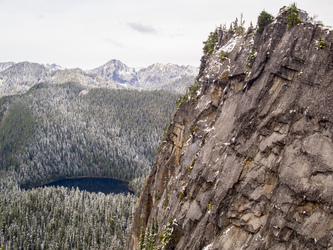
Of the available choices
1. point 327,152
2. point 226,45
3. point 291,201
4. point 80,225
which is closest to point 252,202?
point 291,201

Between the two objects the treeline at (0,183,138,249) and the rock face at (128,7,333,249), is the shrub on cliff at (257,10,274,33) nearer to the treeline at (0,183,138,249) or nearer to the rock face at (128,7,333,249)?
the rock face at (128,7,333,249)

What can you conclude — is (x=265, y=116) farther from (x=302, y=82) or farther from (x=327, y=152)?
(x=327, y=152)

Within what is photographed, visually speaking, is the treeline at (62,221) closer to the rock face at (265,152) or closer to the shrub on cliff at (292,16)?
the rock face at (265,152)

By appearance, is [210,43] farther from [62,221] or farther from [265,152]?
[62,221]

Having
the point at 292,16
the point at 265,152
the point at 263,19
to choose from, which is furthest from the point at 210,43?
the point at 265,152

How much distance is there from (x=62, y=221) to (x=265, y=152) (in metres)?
130

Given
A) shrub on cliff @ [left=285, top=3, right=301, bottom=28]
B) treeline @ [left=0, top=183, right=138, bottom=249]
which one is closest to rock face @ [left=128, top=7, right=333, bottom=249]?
shrub on cliff @ [left=285, top=3, right=301, bottom=28]

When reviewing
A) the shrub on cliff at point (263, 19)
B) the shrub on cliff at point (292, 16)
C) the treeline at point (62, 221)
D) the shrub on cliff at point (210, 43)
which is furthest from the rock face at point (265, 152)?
the treeline at point (62, 221)

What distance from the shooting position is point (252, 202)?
1261 inches

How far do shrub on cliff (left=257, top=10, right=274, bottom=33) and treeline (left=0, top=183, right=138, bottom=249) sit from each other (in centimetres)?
9589

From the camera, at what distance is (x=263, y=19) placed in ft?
122

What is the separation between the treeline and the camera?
394 ft

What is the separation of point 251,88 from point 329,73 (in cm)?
1029

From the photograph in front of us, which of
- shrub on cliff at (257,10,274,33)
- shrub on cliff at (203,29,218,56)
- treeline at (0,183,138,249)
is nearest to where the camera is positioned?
shrub on cliff at (257,10,274,33)
